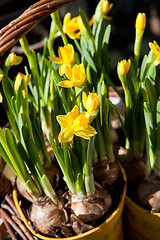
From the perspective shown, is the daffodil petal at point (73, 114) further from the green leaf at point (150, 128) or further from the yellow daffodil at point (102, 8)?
the yellow daffodil at point (102, 8)

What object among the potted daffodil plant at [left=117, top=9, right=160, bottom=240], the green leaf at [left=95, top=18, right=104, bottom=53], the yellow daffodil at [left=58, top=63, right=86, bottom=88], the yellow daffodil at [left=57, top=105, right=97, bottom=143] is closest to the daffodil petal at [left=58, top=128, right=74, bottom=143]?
the yellow daffodil at [left=57, top=105, right=97, bottom=143]

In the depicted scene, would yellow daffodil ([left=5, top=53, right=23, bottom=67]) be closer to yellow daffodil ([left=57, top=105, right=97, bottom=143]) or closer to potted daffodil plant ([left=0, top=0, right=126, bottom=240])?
potted daffodil plant ([left=0, top=0, right=126, bottom=240])

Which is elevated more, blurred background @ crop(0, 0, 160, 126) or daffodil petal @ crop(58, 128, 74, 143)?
daffodil petal @ crop(58, 128, 74, 143)

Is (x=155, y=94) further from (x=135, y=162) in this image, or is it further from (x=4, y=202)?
(x=4, y=202)

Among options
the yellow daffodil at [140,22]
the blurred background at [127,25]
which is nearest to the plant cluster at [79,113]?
the yellow daffodil at [140,22]

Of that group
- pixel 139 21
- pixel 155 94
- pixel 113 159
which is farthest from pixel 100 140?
pixel 139 21
